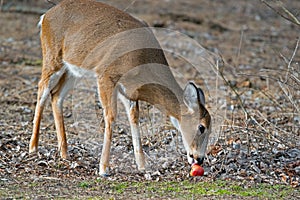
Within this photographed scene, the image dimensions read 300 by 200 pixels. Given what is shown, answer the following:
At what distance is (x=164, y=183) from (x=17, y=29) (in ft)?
30.3

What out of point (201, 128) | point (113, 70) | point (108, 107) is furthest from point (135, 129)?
point (201, 128)

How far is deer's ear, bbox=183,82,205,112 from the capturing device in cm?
743

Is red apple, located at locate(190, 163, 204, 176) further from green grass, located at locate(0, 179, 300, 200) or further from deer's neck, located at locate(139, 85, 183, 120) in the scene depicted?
deer's neck, located at locate(139, 85, 183, 120)

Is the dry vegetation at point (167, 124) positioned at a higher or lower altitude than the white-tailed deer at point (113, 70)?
lower

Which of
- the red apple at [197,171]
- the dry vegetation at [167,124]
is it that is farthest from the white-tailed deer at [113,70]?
the dry vegetation at [167,124]

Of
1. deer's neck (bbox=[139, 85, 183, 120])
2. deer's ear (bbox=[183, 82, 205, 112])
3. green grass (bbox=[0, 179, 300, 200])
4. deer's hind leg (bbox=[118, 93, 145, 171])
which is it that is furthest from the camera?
deer's hind leg (bbox=[118, 93, 145, 171])

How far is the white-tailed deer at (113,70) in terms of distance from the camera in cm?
759

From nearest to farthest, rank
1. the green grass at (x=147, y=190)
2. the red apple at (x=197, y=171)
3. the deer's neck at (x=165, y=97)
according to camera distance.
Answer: the green grass at (x=147, y=190) < the red apple at (x=197, y=171) < the deer's neck at (x=165, y=97)

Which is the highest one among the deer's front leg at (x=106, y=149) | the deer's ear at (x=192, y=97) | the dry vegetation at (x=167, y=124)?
the deer's ear at (x=192, y=97)

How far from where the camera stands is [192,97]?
24.6ft

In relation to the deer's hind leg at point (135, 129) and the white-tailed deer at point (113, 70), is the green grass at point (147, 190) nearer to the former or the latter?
the white-tailed deer at point (113, 70)

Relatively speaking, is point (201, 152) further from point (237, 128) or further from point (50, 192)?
point (50, 192)

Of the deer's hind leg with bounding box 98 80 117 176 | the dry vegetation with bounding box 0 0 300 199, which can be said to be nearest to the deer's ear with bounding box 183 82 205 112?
the dry vegetation with bounding box 0 0 300 199

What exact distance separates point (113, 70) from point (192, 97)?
93cm
